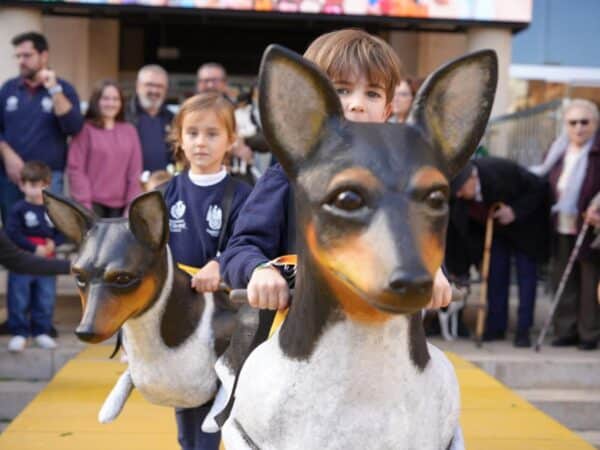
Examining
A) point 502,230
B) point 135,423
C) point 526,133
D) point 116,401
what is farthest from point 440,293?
point 526,133

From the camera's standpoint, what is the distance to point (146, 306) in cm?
264

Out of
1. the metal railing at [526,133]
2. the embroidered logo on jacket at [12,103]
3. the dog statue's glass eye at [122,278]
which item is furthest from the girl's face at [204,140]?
the metal railing at [526,133]

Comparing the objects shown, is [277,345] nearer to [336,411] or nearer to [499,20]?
[336,411]

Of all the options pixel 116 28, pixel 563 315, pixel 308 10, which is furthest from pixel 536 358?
pixel 116 28

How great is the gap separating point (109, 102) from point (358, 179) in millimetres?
4703

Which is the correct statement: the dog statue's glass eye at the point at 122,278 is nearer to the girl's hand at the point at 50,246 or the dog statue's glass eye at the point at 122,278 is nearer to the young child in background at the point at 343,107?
the young child in background at the point at 343,107

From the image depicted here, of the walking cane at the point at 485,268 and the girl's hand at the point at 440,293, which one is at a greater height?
the girl's hand at the point at 440,293

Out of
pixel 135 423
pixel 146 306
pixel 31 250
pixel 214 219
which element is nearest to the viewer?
pixel 146 306

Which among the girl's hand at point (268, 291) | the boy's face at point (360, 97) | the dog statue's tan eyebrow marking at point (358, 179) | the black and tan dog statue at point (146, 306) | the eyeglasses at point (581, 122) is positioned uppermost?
the boy's face at point (360, 97)

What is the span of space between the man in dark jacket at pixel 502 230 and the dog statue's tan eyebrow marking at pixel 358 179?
4649 mm

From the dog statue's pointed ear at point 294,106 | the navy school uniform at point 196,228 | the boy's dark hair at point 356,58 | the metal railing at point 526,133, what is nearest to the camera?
the dog statue's pointed ear at point 294,106

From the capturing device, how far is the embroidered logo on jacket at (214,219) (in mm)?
3055

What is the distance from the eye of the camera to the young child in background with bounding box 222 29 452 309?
6.69ft

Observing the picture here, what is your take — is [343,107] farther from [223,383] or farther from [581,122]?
[581,122]
